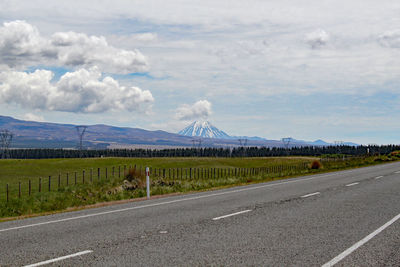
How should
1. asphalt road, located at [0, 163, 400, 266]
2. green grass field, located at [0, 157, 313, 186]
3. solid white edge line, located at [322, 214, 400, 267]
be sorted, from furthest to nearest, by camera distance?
green grass field, located at [0, 157, 313, 186], asphalt road, located at [0, 163, 400, 266], solid white edge line, located at [322, 214, 400, 267]

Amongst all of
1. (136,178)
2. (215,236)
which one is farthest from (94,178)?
(215,236)

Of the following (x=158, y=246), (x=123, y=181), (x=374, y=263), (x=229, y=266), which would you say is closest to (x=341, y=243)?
(x=374, y=263)

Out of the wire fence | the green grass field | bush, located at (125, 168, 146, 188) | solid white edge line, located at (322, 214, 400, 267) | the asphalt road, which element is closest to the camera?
solid white edge line, located at (322, 214, 400, 267)

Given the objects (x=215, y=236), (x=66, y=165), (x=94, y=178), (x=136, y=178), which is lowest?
(x=94, y=178)

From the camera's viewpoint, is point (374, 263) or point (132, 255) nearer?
point (374, 263)

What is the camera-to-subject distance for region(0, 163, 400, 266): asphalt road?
729 cm

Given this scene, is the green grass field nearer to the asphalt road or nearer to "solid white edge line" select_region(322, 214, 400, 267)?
the asphalt road

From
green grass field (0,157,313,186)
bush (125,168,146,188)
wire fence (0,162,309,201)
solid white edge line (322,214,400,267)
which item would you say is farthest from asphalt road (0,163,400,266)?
green grass field (0,157,313,186)

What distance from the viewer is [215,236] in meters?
9.14

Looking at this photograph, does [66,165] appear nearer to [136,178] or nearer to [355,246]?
[136,178]

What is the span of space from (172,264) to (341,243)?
3304 millimetres

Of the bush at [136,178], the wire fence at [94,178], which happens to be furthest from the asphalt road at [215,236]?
the wire fence at [94,178]

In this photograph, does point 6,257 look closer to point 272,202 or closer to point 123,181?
point 272,202

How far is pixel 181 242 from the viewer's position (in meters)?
8.57
